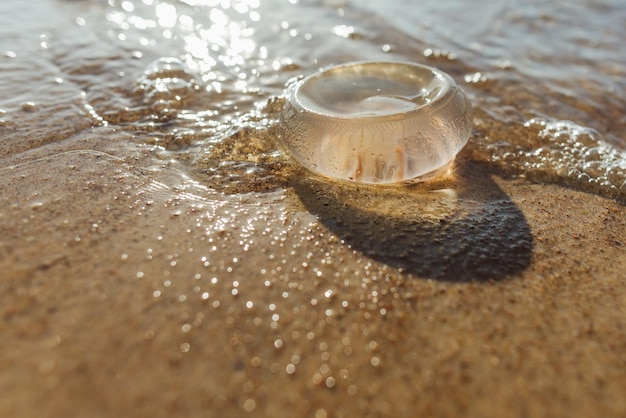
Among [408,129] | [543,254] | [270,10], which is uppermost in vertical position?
[408,129]

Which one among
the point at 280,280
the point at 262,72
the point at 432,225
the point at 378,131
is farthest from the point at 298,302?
the point at 262,72

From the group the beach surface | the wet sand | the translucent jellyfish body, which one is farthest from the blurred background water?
the wet sand

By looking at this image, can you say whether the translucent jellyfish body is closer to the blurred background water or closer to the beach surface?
the beach surface

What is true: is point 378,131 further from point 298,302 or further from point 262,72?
point 262,72

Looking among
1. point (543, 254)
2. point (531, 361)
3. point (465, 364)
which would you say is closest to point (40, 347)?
point (465, 364)

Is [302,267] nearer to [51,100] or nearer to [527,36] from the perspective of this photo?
[51,100]

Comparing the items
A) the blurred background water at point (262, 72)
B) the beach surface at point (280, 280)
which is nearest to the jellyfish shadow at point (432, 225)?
the beach surface at point (280, 280)
